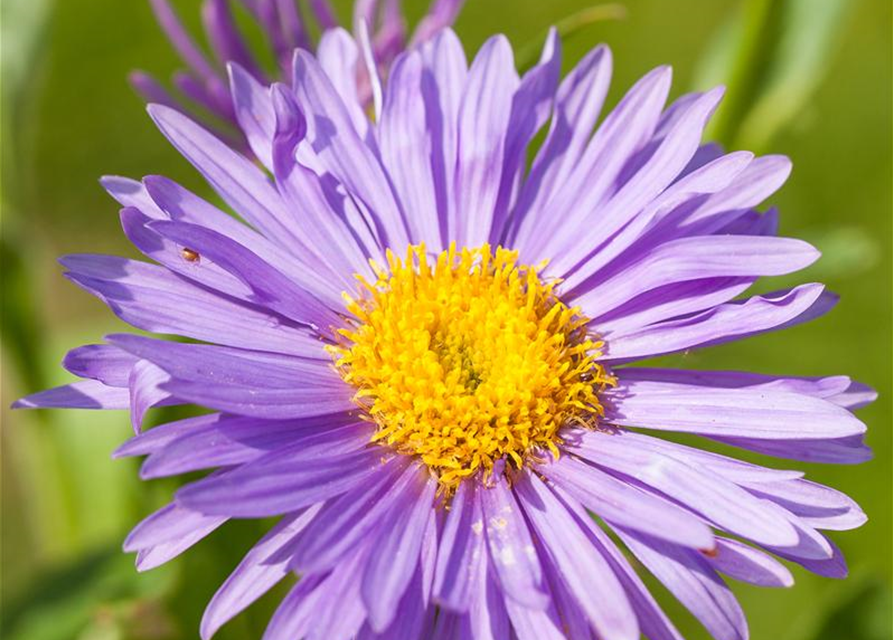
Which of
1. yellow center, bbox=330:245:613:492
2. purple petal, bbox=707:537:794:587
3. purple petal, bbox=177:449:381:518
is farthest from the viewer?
yellow center, bbox=330:245:613:492

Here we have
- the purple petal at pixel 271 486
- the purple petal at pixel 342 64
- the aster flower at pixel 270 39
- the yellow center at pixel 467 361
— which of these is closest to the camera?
the purple petal at pixel 271 486

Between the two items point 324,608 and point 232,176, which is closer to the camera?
point 324,608

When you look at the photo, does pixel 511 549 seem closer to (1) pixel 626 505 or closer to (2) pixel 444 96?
(1) pixel 626 505

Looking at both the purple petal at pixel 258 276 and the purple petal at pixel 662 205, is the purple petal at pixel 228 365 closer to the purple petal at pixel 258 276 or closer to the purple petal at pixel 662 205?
the purple petal at pixel 258 276

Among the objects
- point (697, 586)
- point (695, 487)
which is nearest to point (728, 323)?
point (695, 487)

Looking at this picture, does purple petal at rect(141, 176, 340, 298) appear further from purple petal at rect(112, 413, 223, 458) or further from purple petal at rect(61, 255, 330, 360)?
purple petal at rect(112, 413, 223, 458)

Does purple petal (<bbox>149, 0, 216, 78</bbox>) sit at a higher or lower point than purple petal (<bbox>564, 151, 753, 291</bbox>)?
higher

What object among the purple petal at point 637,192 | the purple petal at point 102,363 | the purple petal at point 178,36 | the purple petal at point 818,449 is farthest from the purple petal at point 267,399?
the purple petal at point 178,36

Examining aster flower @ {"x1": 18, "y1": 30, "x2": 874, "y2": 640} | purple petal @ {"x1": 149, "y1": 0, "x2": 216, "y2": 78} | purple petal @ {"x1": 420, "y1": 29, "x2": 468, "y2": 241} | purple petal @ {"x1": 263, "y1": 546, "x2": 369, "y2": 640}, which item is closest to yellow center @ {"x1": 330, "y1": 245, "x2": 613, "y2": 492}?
aster flower @ {"x1": 18, "y1": 30, "x2": 874, "y2": 640}
